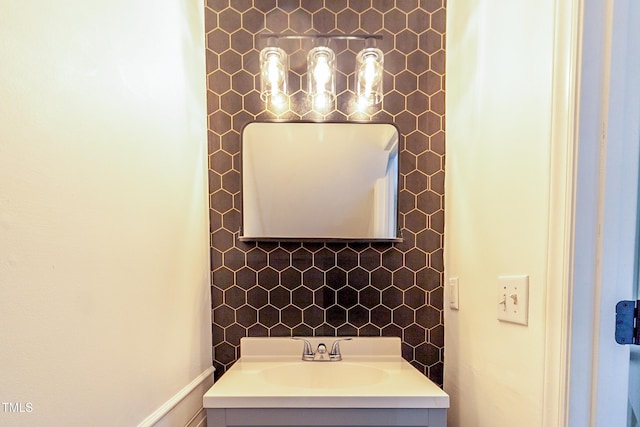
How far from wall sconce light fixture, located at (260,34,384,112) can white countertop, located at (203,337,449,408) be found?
918 mm

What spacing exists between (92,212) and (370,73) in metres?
1.03

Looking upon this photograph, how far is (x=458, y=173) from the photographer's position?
130 cm

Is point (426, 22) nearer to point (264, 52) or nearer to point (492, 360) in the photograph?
point (264, 52)

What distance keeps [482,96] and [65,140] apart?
1.09m

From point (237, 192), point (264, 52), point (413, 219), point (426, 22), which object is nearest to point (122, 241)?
point (237, 192)

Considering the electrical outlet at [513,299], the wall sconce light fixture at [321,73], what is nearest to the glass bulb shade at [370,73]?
the wall sconce light fixture at [321,73]

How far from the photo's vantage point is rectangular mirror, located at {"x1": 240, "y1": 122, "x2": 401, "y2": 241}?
1.39 meters

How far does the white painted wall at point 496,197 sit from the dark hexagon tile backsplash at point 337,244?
80 mm

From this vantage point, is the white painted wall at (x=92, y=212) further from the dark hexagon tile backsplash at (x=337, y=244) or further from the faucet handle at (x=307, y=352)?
the faucet handle at (x=307, y=352)

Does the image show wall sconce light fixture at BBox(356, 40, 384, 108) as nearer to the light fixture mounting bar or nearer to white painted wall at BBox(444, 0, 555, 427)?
the light fixture mounting bar

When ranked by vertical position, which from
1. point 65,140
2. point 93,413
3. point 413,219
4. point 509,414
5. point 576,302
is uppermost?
point 65,140

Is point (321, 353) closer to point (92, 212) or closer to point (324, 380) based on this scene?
point (324, 380)

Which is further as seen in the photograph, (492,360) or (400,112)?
(400,112)

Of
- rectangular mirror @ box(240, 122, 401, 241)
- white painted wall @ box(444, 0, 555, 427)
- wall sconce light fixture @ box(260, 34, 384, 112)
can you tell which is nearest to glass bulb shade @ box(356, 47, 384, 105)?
wall sconce light fixture @ box(260, 34, 384, 112)
